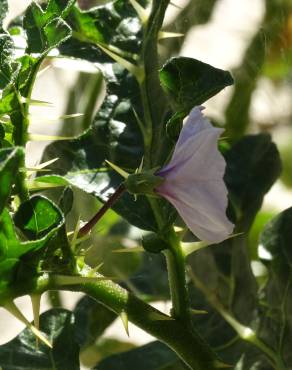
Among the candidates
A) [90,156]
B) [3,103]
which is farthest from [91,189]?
[3,103]

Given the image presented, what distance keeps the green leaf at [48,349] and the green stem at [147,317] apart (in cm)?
9

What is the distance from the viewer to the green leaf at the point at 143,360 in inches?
22.9

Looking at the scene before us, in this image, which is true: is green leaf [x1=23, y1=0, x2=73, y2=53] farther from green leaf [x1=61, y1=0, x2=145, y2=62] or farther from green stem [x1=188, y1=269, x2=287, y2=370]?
green stem [x1=188, y1=269, x2=287, y2=370]

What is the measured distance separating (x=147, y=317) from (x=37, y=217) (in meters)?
0.08

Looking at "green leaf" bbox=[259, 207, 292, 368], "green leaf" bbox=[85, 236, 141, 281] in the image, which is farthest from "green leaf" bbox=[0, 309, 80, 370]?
"green leaf" bbox=[259, 207, 292, 368]

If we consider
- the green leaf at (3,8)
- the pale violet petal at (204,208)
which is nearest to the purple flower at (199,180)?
the pale violet petal at (204,208)

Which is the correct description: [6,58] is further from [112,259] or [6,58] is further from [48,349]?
[112,259]

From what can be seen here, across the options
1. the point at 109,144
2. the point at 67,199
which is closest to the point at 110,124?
the point at 109,144

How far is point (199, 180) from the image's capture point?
1.23 ft

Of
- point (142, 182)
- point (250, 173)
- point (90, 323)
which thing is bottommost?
point (90, 323)

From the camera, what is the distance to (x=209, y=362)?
0.42 m

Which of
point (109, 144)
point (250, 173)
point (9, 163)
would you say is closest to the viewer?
point (9, 163)

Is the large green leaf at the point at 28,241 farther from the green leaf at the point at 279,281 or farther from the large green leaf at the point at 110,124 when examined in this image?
the green leaf at the point at 279,281

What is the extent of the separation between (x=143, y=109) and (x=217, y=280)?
186mm
